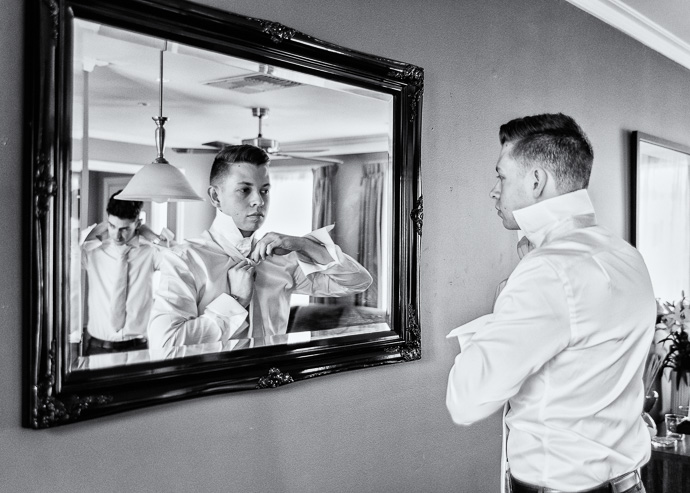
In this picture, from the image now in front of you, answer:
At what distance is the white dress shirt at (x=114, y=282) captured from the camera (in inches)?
60.6

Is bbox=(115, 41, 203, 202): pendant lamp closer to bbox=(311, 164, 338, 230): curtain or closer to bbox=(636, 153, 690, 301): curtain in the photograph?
bbox=(311, 164, 338, 230): curtain

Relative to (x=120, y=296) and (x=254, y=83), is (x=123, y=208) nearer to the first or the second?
(x=120, y=296)

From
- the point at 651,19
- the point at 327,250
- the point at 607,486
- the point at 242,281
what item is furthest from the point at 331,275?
the point at 651,19

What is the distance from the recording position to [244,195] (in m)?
1.87

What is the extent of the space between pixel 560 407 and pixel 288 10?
125 cm

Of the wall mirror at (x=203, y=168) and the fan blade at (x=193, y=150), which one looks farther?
the fan blade at (x=193, y=150)

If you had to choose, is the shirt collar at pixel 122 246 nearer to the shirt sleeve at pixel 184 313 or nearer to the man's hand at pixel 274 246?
the shirt sleeve at pixel 184 313

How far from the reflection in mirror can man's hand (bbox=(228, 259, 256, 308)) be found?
26mm

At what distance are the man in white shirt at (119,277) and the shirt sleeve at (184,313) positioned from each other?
0.03 meters

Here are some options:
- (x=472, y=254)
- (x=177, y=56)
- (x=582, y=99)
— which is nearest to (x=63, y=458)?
(x=177, y=56)

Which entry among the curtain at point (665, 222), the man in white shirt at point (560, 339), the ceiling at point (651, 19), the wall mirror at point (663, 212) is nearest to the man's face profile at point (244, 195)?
the man in white shirt at point (560, 339)

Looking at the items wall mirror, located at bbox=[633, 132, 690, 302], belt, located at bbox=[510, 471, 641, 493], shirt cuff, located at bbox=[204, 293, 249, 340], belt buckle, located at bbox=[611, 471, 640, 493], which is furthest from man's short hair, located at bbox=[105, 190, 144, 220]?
wall mirror, located at bbox=[633, 132, 690, 302]

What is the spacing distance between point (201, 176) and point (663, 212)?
3.33 m

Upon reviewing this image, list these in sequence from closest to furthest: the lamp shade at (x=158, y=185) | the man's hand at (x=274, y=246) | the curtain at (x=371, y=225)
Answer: the lamp shade at (x=158, y=185)
the man's hand at (x=274, y=246)
the curtain at (x=371, y=225)
